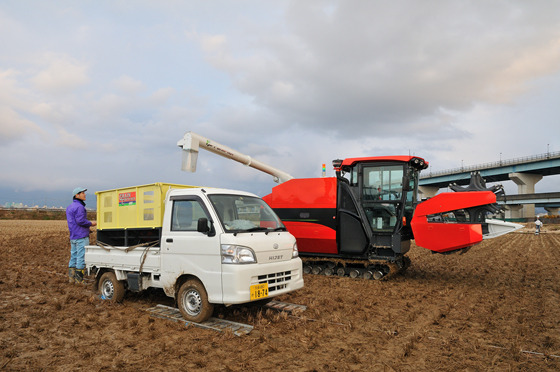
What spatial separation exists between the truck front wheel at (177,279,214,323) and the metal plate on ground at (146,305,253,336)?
0.11m

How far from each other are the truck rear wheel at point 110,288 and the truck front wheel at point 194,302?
1.90 metres

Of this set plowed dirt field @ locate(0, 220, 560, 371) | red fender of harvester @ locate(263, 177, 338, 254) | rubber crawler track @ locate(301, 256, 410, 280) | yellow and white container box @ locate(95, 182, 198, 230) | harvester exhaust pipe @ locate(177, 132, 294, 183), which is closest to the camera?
plowed dirt field @ locate(0, 220, 560, 371)

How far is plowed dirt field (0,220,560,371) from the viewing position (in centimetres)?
446

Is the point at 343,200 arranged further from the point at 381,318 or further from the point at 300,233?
the point at 381,318

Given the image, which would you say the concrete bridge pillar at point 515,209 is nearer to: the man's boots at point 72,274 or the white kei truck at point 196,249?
the white kei truck at point 196,249

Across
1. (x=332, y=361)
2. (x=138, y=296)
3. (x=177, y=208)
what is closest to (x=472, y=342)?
(x=332, y=361)

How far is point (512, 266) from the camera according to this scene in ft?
42.7

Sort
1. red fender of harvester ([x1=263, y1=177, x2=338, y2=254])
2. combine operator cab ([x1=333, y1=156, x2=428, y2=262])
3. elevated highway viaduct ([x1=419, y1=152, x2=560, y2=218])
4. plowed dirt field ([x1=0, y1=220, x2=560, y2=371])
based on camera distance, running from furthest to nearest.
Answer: elevated highway viaduct ([x1=419, y1=152, x2=560, y2=218]) < red fender of harvester ([x1=263, y1=177, x2=338, y2=254]) < combine operator cab ([x1=333, y1=156, x2=428, y2=262]) < plowed dirt field ([x1=0, y1=220, x2=560, y2=371])

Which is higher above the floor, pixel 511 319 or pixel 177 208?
pixel 177 208

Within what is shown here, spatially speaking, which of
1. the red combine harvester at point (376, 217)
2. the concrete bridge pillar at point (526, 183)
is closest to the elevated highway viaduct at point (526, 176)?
the concrete bridge pillar at point (526, 183)

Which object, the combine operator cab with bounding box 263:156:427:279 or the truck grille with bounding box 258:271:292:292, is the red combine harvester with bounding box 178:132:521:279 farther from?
the truck grille with bounding box 258:271:292:292

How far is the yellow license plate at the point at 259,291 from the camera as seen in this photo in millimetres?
5500

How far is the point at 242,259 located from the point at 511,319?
4.74 m

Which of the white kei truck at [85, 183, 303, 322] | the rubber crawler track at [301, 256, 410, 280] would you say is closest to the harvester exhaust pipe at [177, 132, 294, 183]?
the white kei truck at [85, 183, 303, 322]
